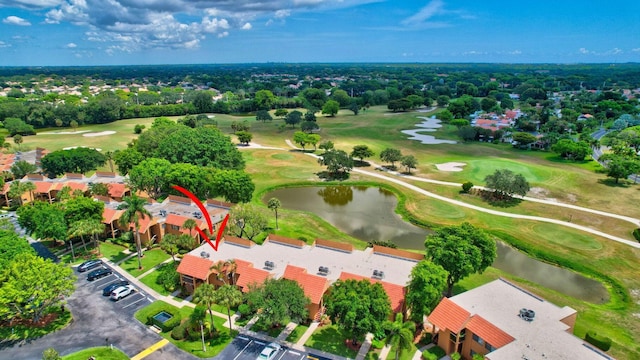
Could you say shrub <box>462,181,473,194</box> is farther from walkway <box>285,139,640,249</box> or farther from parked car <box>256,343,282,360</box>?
parked car <box>256,343,282,360</box>

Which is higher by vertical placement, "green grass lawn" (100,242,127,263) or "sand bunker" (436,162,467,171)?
"sand bunker" (436,162,467,171)

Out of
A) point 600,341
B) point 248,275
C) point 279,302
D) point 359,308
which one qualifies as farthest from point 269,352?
point 600,341

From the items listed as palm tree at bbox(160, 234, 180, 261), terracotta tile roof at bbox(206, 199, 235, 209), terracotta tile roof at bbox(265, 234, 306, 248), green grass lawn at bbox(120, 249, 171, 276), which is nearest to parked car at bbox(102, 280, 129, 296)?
green grass lawn at bbox(120, 249, 171, 276)

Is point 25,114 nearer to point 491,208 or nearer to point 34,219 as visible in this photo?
point 34,219

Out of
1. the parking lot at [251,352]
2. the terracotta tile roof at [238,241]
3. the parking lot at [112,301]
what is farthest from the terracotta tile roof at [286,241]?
the parking lot at [112,301]

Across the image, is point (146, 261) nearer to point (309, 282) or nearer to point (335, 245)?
point (309, 282)

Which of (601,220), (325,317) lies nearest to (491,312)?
(325,317)
